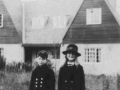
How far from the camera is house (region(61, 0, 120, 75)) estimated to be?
22.0m

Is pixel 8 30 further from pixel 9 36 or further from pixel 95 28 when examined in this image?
pixel 95 28

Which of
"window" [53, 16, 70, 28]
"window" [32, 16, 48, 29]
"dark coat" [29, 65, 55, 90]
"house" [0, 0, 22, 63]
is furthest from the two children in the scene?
"window" [32, 16, 48, 29]

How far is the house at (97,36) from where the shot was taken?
72.1ft

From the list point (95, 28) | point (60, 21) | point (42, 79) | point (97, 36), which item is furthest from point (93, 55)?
point (42, 79)

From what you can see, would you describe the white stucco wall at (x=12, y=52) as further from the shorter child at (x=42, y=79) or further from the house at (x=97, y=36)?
the shorter child at (x=42, y=79)

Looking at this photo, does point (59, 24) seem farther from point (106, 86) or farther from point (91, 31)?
point (106, 86)

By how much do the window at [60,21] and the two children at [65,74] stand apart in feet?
57.6

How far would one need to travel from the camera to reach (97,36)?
22641 mm

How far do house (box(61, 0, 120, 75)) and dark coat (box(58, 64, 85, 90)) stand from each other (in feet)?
48.2

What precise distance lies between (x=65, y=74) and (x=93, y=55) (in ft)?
50.7

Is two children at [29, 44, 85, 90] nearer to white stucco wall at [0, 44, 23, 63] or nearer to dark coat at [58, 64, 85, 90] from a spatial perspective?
dark coat at [58, 64, 85, 90]

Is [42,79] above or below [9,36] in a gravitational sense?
below

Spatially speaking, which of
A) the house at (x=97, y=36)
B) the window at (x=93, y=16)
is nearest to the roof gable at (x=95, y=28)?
the house at (x=97, y=36)

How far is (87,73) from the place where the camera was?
22328 millimetres
